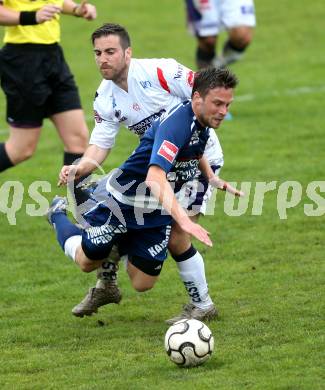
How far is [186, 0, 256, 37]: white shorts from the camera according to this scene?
15094 mm

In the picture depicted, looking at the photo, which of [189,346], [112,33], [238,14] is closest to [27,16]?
[112,33]

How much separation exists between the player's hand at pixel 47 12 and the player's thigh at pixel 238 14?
19.9 feet

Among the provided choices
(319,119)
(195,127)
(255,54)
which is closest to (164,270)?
(195,127)

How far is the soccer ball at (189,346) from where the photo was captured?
21.2 feet

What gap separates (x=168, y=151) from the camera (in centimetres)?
665

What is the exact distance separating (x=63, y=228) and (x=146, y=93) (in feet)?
4.09

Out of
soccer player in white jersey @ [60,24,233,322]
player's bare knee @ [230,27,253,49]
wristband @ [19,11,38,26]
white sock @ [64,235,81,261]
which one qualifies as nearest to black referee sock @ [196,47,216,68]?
player's bare knee @ [230,27,253,49]

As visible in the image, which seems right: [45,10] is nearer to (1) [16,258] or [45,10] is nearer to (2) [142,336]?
(1) [16,258]

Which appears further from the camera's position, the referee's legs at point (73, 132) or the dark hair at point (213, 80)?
the referee's legs at point (73, 132)

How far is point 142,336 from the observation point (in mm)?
7316

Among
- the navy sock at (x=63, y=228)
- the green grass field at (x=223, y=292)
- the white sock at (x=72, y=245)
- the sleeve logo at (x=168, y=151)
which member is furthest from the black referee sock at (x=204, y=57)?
the sleeve logo at (x=168, y=151)

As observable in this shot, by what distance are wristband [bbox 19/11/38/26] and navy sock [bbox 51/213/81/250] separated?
2.02 metres

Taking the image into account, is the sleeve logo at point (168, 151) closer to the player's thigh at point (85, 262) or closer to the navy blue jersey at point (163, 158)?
the navy blue jersey at point (163, 158)

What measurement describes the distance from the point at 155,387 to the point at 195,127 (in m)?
1.70
